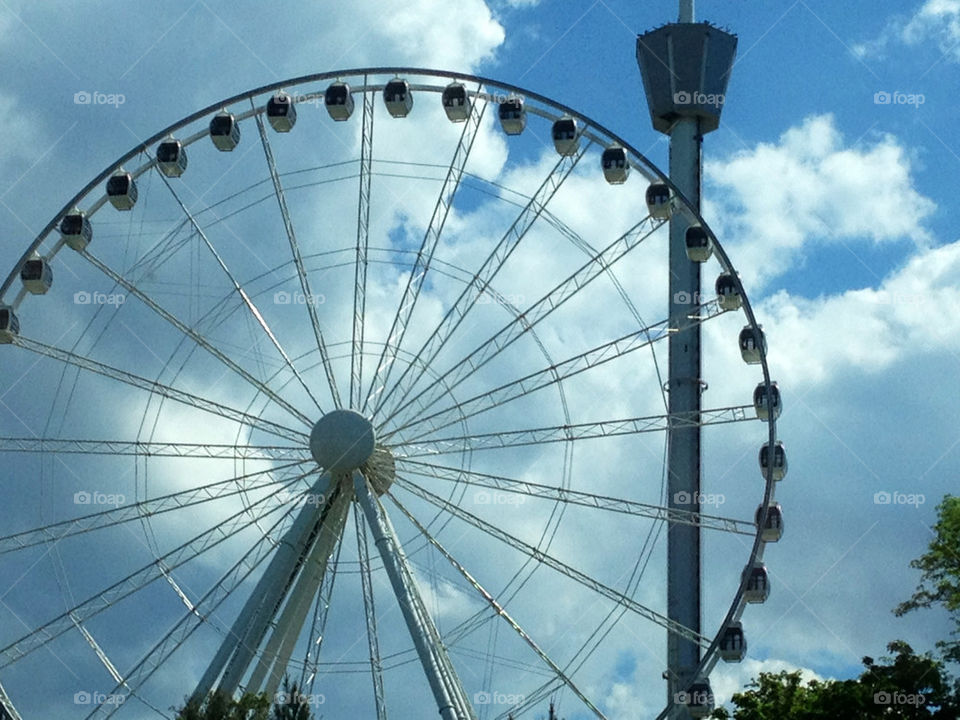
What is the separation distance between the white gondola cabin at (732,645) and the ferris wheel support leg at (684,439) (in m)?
19.2

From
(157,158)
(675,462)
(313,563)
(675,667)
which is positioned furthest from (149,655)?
→ (675,462)

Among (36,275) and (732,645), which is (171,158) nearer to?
(36,275)

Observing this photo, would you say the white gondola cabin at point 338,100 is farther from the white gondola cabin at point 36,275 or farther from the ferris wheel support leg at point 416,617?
the ferris wheel support leg at point 416,617

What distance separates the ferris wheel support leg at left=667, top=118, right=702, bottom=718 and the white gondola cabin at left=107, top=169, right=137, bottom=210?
71.8 feet

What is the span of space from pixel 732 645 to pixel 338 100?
1708 centimetres

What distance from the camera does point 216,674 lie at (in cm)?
3984

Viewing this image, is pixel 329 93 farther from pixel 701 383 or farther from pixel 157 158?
pixel 701 383

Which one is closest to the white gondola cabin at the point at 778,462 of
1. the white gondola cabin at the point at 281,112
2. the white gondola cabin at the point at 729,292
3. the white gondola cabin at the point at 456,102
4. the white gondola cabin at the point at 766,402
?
the white gondola cabin at the point at 766,402

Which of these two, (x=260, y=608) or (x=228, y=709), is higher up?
(x=260, y=608)

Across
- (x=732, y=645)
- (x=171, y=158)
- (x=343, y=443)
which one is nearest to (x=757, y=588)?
(x=732, y=645)

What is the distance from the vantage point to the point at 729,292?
44375 millimetres

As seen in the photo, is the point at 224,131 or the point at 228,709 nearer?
the point at 228,709

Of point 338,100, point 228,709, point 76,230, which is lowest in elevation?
point 228,709

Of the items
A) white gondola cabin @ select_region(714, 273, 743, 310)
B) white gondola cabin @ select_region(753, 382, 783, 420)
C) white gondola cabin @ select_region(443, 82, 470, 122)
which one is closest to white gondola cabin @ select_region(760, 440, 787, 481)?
white gondola cabin @ select_region(753, 382, 783, 420)
